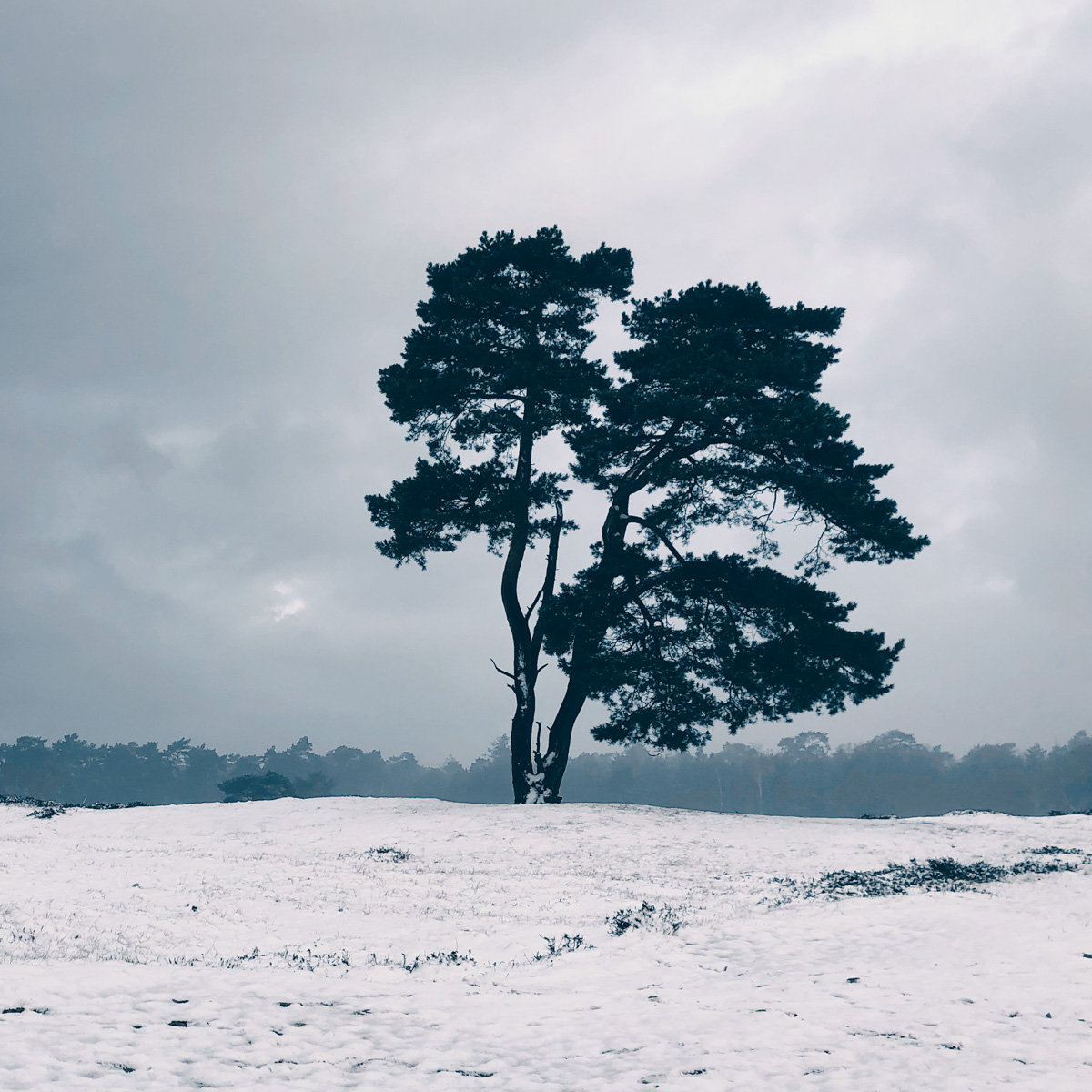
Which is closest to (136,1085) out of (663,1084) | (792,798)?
(663,1084)

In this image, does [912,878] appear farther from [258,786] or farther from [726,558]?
[258,786]

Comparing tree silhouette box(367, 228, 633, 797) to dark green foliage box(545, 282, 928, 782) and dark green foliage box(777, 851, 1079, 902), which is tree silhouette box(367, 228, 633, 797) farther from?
dark green foliage box(777, 851, 1079, 902)

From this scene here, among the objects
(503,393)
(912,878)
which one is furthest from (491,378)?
(912,878)

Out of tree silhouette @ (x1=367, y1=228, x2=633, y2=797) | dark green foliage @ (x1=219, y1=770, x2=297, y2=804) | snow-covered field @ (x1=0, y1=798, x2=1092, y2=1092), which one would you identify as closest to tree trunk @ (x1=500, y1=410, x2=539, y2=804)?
tree silhouette @ (x1=367, y1=228, x2=633, y2=797)

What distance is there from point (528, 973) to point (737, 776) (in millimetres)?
135673

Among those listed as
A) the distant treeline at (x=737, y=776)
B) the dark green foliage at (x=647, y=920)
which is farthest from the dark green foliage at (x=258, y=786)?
the dark green foliage at (x=647, y=920)

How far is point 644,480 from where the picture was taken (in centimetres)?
2380

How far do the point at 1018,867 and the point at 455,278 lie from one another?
20.3 meters

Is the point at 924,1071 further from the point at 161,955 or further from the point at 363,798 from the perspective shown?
→ the point at 363,798

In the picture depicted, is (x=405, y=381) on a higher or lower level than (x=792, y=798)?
higher

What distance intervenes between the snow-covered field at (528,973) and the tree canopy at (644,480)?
7.19 meters

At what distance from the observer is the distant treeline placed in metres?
116

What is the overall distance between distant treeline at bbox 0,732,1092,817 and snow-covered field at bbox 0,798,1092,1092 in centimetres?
9363

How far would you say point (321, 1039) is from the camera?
548 cm
